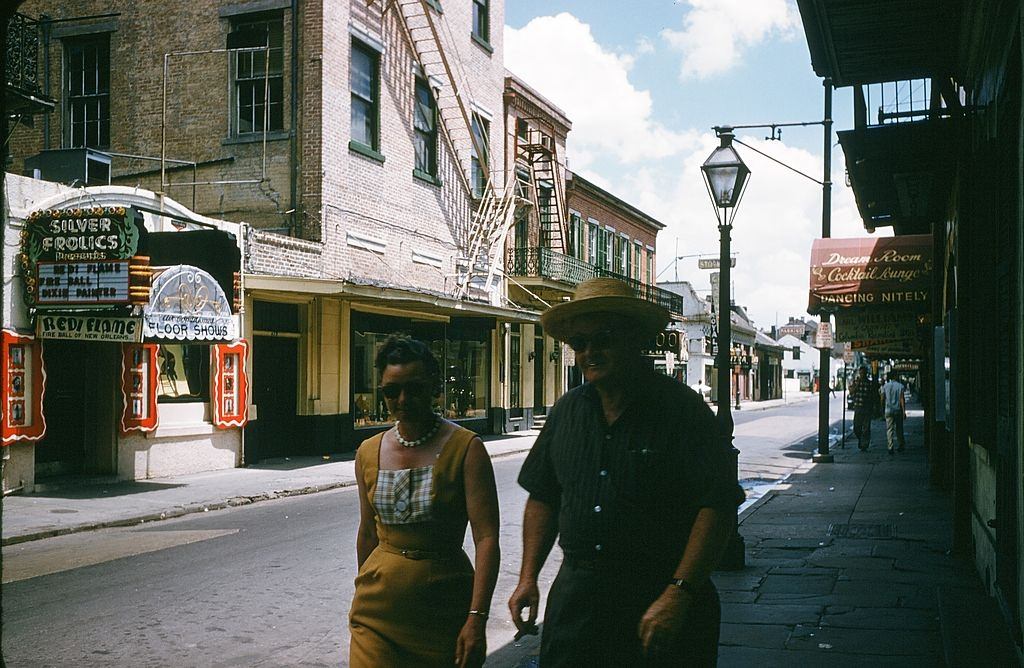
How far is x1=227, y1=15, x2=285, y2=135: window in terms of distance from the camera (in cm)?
1981

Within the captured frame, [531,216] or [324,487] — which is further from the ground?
[531,216]

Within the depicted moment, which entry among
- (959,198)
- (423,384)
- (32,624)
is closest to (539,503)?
(423,384)

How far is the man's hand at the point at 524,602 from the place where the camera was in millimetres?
3328

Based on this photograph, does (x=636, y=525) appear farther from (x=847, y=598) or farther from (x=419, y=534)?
(x=847, y=598)

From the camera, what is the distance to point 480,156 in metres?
26.5

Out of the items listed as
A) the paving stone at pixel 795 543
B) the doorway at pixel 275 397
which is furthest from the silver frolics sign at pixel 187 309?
the paving stone at pixel 795 543

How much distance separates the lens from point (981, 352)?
7.20 meters

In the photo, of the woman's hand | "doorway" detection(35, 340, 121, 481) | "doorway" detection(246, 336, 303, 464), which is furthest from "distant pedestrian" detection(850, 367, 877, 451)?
the woman's hand

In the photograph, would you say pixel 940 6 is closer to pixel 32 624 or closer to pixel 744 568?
pixel 744 568

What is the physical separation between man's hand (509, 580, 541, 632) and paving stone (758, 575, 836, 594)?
4582 millimetres

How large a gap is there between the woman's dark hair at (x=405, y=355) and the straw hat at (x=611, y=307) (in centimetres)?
51

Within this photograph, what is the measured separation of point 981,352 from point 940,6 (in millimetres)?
2810

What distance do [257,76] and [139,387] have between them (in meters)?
7.53

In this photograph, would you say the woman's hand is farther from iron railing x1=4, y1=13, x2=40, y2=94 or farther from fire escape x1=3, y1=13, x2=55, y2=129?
iron railing x1=4, y1=13, x2=40, y2=94
